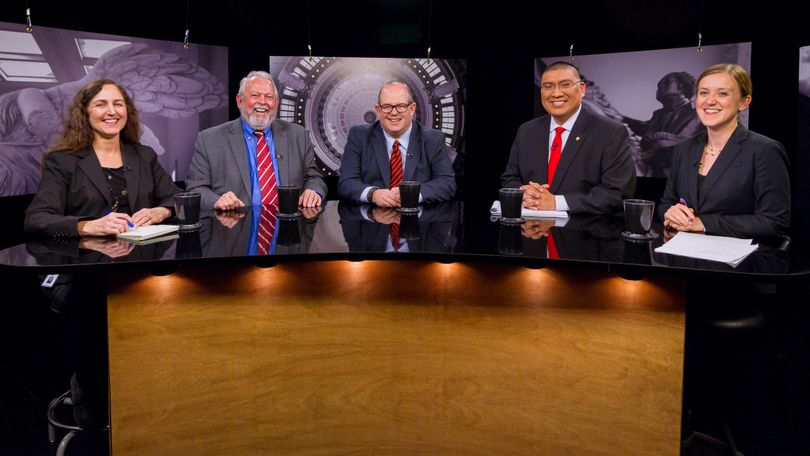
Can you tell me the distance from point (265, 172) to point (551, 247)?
6.51 ft

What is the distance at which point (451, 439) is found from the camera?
2084mm

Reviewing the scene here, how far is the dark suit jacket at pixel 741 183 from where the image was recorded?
240cm

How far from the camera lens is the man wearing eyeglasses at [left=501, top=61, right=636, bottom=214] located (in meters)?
3.12

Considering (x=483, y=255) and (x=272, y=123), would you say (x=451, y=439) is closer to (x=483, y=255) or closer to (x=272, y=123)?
(x=483, y=255)

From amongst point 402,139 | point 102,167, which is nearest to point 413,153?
point 402,139

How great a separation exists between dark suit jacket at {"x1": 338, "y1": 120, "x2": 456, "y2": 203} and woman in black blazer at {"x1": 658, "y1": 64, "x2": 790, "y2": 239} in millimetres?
1251

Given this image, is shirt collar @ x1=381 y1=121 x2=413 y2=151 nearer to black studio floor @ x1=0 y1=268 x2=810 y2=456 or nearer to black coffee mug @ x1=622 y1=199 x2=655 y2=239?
black coffee mug @ x1=622 y1=199 x2=655 y2=239

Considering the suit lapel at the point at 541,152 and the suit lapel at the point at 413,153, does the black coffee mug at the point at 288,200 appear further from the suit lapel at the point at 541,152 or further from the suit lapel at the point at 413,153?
the suit lapel at the point at 541,152

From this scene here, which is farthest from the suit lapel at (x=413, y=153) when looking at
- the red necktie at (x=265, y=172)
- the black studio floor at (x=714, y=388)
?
the black studio floor at (x=714, y=388)

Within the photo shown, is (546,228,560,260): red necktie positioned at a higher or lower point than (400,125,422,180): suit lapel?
lower

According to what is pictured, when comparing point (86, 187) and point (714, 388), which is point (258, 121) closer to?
point (86, 187)

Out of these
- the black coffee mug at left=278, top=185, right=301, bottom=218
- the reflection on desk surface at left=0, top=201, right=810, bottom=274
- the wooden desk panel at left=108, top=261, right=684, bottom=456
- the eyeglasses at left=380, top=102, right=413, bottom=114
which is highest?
the eyeglasses at left=380, top=102, right=413, bottom=114

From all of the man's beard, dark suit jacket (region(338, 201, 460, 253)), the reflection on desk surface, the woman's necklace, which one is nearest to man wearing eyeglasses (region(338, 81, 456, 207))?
the man's beard

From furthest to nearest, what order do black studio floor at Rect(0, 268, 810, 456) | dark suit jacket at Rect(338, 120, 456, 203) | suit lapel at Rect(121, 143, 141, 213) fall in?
dark suit jacket at Rect(338, 120, 456, 203) → suit lapel at Rect(121, 143, 141, 213) → black studio floor at Rect(0, 268, 810, 456)
